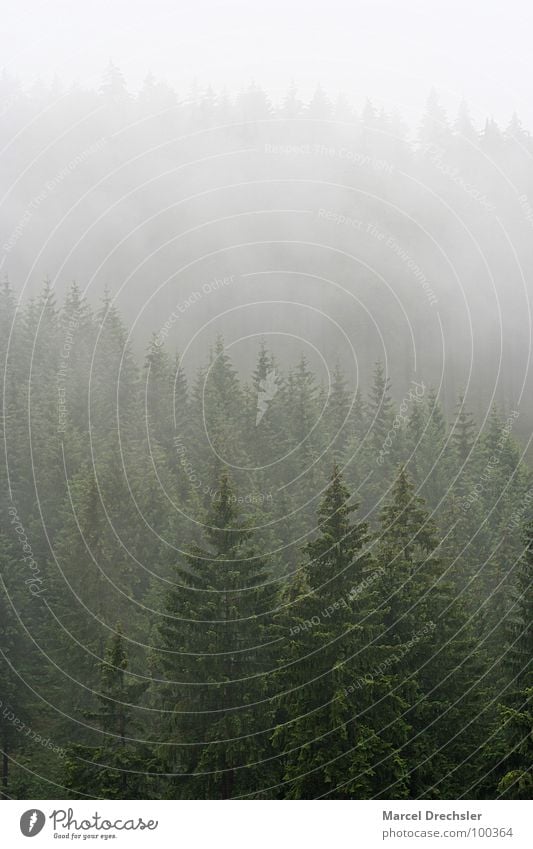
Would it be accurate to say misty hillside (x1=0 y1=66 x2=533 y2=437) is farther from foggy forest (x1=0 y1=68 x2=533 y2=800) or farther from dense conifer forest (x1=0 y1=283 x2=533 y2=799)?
dense conifer forest (x1=0 y1=283 x2=533 y2=799)

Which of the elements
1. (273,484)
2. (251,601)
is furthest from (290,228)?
(251,601)

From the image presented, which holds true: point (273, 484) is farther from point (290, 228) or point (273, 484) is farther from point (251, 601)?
point (290, 228)

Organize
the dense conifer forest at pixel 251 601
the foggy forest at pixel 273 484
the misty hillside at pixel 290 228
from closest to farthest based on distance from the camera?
the dense conifer forest at pixel 251 601
the foggy forest at pixel 273 484
the misty hillside at pixel 290 228

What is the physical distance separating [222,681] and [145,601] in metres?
14.7

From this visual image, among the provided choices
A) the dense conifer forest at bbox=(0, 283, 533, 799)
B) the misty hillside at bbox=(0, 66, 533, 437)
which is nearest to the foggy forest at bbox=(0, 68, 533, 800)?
the dense conifer forest at bbox=(0, 283, 533, 799)

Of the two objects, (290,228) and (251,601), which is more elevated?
(290,228)

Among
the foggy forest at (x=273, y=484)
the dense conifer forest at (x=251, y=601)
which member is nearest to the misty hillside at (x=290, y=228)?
the foggy forest at (x=273, y=484)

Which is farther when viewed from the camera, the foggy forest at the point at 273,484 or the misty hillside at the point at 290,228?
the misty hillside at the point at 290,228

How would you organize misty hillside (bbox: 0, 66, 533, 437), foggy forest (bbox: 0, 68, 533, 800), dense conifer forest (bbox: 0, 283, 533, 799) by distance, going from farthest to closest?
misty hillside (bbox: 0, 66, 533, 437), foggy forest (bbox: 0, 68, 533, 800), dense conifer forest (bbox: 0, 283, 533, 799)

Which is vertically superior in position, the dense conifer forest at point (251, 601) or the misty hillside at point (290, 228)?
the misty hillside at point (290, 228)

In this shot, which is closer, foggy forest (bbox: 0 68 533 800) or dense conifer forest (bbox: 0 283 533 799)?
dense conifer forest (bbox: 0 283 533 799)

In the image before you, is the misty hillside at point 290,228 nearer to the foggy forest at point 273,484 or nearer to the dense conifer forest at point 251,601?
the foggy forest at point 273,484

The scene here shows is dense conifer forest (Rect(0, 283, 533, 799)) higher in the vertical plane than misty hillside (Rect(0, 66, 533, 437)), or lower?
lower
